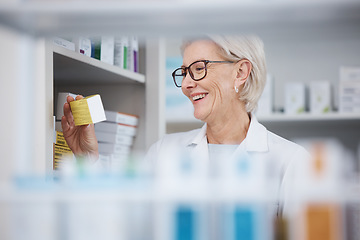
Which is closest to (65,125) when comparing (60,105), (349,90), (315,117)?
(60,105)

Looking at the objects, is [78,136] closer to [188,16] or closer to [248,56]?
[248,56]

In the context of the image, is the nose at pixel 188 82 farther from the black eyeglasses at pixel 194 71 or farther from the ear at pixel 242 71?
the ear at pixel 242 71

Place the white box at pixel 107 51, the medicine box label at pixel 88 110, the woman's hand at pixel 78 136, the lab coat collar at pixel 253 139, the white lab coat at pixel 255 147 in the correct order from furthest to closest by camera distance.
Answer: the white box at pixel 107 51
the lab coat collar at pixel 253 139
the white lab coat at pixel 255 147
the woman's hand at pixel 78 136
the medicine box label at pixel 88 110

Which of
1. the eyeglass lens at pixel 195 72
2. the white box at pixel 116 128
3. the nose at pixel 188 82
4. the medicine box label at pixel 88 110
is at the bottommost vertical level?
the white box at pixel 116 128

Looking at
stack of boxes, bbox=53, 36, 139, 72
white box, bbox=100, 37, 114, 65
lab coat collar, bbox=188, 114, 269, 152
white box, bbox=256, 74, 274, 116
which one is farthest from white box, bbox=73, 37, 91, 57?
white box, bbox=256, 74, 274, 116

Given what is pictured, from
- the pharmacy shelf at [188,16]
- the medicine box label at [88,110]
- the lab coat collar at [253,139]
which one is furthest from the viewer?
the lab coat collar at [253,139]

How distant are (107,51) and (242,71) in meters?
0.54

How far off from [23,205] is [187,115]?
93.0 inches

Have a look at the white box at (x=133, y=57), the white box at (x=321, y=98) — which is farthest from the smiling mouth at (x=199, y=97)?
the white box at (x=321, y=98)

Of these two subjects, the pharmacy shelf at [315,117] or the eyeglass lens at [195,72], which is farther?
the pharmacy shelf at [315,117]

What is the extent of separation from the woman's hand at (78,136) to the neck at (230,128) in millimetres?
497

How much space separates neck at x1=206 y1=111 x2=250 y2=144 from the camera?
75.0 inches

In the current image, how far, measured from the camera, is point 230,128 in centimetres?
192

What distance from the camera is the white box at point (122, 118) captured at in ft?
6.57
